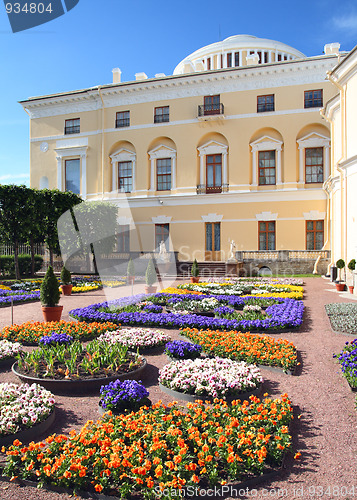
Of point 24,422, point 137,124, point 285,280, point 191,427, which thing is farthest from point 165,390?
point 137,124

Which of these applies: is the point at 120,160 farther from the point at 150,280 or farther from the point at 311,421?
the point at 311,421

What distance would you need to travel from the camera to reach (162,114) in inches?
1212

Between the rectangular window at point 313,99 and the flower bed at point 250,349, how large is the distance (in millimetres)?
23416

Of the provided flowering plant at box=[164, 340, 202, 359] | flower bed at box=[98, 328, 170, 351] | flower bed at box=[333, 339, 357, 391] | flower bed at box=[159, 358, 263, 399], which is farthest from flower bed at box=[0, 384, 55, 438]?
flower bed at box=[333, 339, 357, 391]

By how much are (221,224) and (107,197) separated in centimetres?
979

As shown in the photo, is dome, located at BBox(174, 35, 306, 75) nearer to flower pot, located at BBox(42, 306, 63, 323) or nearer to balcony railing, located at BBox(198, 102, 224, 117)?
balcony railing, located at BBox(198, 102, 224, 117)

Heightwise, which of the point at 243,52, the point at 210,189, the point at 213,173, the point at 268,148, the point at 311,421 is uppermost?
the point at 243,52

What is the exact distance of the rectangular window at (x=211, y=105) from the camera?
28992 millimetres

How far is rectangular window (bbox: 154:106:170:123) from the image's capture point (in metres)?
30.6

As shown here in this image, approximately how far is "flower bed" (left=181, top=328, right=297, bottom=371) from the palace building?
1774cm

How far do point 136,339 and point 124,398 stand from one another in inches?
123

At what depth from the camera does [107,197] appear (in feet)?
106

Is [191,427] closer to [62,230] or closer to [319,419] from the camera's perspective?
[319,419]

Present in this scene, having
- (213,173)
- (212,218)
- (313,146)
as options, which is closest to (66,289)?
(212,218)
